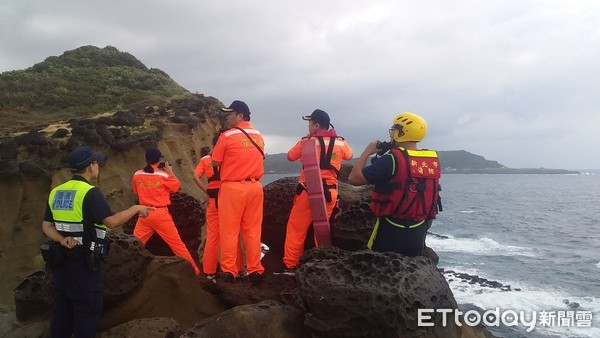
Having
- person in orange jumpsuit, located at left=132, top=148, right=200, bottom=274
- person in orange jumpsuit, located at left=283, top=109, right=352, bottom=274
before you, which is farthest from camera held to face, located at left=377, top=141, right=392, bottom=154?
person in orange jumpsuit, located at left=132, top=148, right=200, bottom=274

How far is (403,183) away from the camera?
4.67 metres

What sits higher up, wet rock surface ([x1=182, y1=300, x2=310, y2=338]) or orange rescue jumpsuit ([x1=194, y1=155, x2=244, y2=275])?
orange rescue jumpsuit ([x1=194, y1=155, x2=244, y2=275])

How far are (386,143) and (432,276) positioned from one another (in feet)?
4.96

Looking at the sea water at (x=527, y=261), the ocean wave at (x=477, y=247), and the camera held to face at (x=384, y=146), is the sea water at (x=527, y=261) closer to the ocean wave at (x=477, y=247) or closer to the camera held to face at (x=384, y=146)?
the ocean wave at (x=477, y=247)

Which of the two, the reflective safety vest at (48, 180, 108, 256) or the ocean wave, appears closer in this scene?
the reflective safety vest at (48, 180, 108, 256)

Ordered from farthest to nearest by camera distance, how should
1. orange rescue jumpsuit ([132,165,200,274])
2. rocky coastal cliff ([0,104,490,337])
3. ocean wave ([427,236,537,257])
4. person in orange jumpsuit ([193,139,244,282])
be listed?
ocean wave ([427,236,537,257]), orange rescue jumpsuit ([132,165,200,274]), person in orange jumpsuit ([193,139,244,282]), rocky coastal cliff ([0,104,490,337])

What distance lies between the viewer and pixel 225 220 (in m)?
6.14

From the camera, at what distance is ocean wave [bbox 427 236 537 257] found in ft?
123

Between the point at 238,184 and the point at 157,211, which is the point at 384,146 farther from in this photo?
the point at 157,211

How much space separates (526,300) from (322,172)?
2290cm

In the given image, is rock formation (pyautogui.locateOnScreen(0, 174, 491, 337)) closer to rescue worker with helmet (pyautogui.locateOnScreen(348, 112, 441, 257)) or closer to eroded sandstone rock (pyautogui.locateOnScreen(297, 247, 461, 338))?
eroded sandstone rock (pyautogui.locateOnScreen(297, 247, 461, 338))

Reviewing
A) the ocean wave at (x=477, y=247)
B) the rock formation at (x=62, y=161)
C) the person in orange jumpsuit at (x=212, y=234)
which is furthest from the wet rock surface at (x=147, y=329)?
the ocean wave at (x=477, y=247)

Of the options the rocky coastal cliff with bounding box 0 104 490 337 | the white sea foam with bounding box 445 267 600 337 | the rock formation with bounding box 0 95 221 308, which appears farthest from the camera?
the white sea foam with bounding box 445 267 600 337

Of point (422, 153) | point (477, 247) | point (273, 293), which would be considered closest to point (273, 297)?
point (273, 293)
